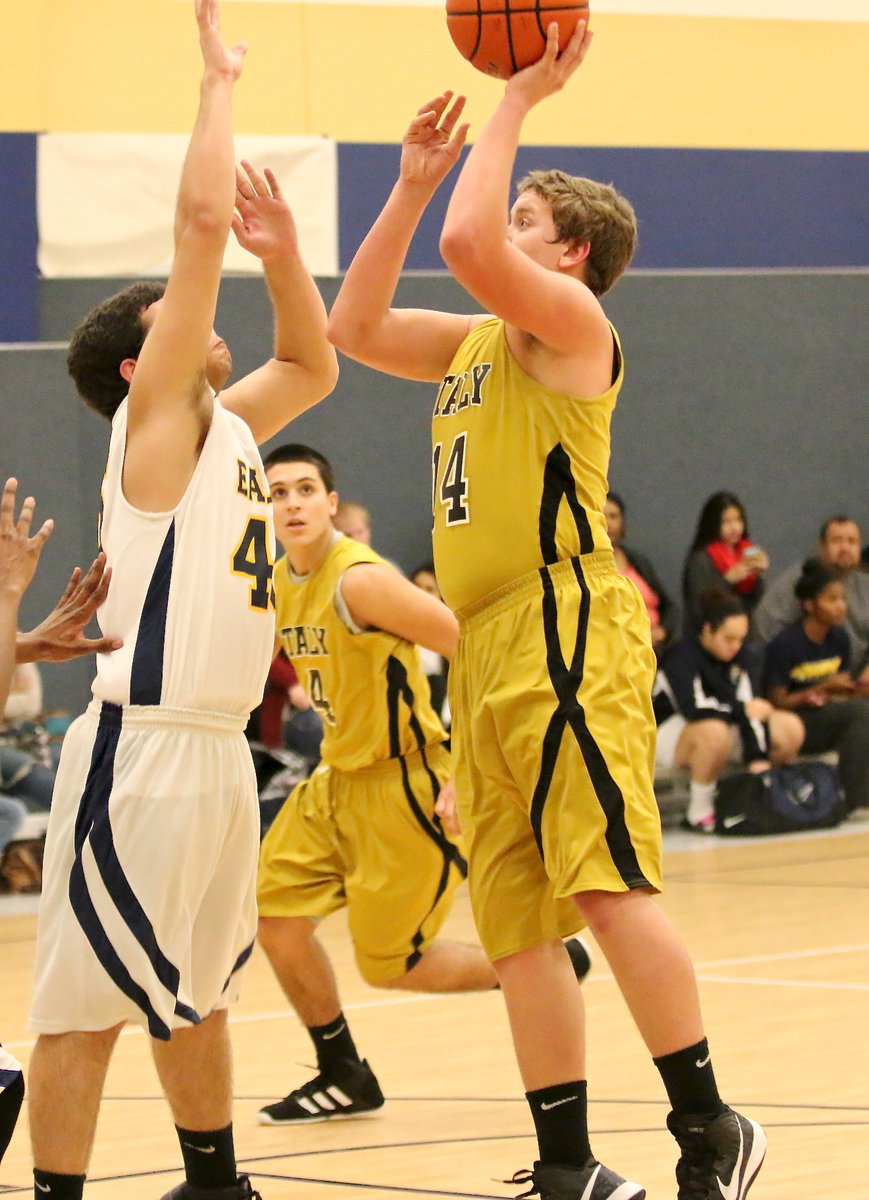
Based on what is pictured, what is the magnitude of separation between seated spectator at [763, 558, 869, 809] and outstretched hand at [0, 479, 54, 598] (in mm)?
8190

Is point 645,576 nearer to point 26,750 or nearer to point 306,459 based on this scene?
point 26,750

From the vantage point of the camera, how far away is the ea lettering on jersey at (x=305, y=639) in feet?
18.0

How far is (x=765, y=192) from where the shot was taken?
13.7 meters

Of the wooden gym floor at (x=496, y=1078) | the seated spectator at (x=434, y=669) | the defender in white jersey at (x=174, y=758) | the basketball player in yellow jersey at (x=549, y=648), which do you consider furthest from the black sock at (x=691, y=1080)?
the seated spectator at (x=434, y=669)

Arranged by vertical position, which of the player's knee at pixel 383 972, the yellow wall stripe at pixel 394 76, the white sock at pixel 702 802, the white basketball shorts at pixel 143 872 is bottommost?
the white sock at pixel 702 802

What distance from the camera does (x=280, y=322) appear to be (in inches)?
163

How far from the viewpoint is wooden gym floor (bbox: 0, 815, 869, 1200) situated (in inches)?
175

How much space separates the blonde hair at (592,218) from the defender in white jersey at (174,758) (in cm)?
77

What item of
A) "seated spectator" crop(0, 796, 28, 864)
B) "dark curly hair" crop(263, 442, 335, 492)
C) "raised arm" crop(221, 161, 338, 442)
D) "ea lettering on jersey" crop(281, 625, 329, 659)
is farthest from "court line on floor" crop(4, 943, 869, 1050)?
"raised arm" crop(221, 161, 338, 442)

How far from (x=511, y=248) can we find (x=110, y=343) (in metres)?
0.85

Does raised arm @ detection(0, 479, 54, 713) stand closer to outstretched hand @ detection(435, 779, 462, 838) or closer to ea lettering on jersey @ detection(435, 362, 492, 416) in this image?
ea lettering on jersey @ detection(435, 362, 492, 416)

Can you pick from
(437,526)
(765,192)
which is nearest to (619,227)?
(437,526)

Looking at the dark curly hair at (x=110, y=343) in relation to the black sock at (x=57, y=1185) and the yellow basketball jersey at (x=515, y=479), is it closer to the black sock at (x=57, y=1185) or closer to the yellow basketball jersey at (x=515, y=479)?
the yellow basketball jersey at (x=515, y=479)

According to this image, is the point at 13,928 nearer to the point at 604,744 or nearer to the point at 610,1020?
the point at 610,1020
